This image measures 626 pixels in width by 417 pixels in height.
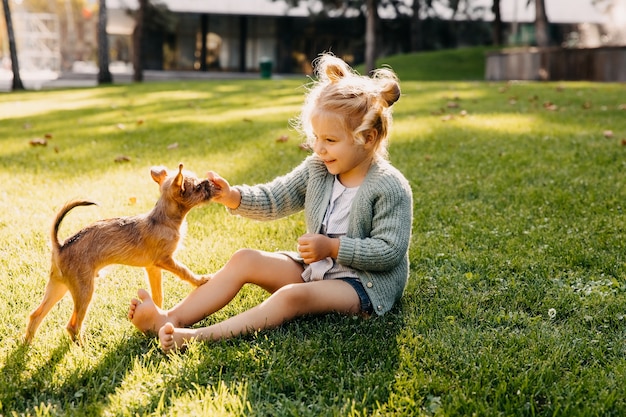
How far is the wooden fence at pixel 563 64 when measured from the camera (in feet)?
62.8

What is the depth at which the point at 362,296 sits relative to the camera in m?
3.08

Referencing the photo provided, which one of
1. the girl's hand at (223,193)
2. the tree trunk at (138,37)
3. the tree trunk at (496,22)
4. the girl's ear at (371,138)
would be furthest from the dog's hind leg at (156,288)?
the tree trunk at (496,22)

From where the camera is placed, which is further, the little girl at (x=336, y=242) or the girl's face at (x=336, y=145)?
the girl's face at (x=336, y=145)

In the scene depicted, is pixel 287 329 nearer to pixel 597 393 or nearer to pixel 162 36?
pixel 597 393

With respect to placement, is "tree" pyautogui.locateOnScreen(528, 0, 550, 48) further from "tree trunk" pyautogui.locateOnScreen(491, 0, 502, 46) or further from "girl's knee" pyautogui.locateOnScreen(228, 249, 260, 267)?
"girl's knee" pyautogui.locateOnScreen(228, 249, 260, 267)

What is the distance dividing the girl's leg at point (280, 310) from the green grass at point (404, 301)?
6 cm

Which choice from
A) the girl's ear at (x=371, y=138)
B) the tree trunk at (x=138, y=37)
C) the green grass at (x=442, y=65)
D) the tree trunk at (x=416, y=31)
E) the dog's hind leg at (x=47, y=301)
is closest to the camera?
the dog's hind leg at (x=47, y=301)

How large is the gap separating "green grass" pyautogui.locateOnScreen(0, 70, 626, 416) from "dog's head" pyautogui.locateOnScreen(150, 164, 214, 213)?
58 cm

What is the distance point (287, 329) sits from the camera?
2.96 metres

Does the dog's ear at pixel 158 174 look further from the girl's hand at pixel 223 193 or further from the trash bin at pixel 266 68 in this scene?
the trash bin at pixel 266 68

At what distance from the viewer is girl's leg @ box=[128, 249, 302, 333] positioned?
2.89m

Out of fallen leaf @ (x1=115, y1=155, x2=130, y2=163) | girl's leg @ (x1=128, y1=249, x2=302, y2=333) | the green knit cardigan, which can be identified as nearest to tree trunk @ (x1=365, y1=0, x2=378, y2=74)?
fallen leaf @ (x1=115, y1=155, x2=130, y2=163)

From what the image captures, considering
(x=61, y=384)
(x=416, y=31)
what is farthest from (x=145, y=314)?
(x=416, y=31)

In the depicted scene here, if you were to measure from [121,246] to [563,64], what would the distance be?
1982cm
